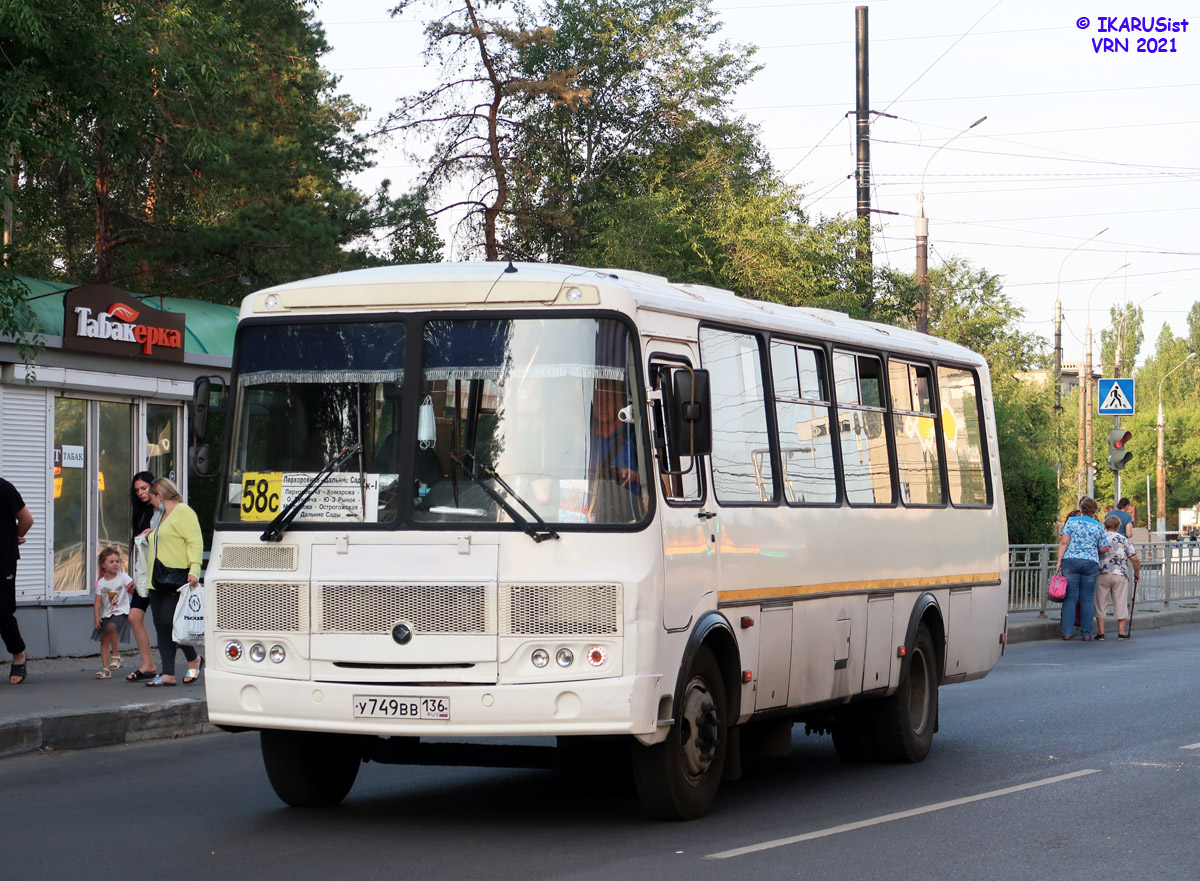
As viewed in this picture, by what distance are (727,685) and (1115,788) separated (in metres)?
2.48

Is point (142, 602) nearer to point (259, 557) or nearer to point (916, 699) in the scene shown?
point (259, 557)

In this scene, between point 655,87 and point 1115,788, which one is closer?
point 1115,788

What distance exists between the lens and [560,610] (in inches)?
313

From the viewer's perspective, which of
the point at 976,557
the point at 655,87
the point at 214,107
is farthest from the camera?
the point at 655,87

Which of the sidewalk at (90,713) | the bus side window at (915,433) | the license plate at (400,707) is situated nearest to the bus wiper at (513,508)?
the license plate at (400,707)

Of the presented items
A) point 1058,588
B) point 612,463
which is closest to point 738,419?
point 612,463

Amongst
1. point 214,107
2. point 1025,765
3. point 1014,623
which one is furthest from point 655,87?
point 1025,765

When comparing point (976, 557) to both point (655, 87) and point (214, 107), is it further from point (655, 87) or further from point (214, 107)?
point (655, 87)

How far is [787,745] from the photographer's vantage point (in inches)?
403

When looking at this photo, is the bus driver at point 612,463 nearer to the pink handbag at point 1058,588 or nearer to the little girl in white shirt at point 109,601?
the little girl in white shirt at point 109,601

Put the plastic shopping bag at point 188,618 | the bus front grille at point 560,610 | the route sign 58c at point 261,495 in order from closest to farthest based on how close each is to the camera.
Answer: the bus front grille at point 560,610 → the route sign 58c at point 261,495 → the plastic shopping bag at point 188,618

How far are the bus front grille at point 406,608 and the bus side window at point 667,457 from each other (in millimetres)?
1022

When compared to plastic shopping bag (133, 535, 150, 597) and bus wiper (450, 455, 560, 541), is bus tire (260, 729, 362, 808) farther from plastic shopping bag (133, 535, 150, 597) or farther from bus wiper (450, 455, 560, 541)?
plastic shopping bag (133, 535, 150, 597)

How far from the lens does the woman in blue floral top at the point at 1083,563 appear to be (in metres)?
23.9
